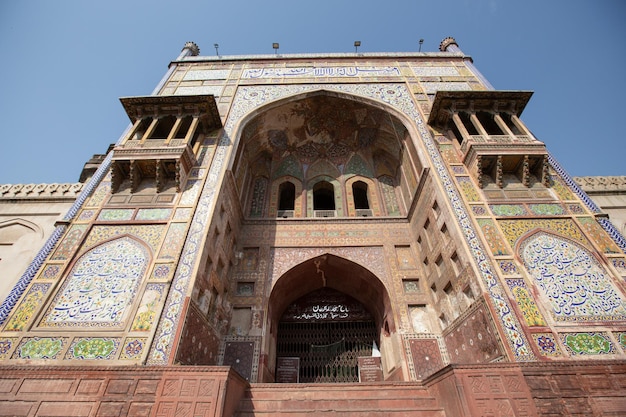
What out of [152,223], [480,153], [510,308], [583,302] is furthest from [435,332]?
[152,223]

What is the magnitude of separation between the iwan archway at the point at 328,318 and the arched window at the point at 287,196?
131 inches

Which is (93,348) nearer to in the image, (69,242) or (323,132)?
(69,242)

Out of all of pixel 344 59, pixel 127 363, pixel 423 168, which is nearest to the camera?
pixel 127 363

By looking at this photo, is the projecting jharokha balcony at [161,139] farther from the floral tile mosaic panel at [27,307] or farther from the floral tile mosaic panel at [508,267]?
the floral tile mosaic panel at [508,267]

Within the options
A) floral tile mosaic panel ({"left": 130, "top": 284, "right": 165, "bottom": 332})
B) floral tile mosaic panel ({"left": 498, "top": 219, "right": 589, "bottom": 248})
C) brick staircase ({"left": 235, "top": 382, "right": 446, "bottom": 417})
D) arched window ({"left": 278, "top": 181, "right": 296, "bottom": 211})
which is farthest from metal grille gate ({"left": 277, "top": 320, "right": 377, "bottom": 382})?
floral tile mosaic panel ({"left": 498, "top": 219, "right": 589, "bottom": 248})

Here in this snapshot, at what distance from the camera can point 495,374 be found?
15.9 feet

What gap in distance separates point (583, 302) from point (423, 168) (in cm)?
449

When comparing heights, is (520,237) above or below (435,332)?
above

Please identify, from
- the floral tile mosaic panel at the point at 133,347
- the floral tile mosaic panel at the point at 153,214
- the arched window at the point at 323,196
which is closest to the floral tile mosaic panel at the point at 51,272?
the floral tile mosaic panel at the point at 153,214

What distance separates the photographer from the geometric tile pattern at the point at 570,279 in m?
5.84

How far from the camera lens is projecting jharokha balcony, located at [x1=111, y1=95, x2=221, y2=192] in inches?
323

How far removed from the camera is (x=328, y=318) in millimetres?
9844

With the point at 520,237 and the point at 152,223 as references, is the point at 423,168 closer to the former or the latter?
the point at 520,237

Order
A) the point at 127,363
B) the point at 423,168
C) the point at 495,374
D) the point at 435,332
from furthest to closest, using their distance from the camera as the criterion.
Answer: the point at 423,168
the point at 435,332
the point at 127,363
the point at 495,374
